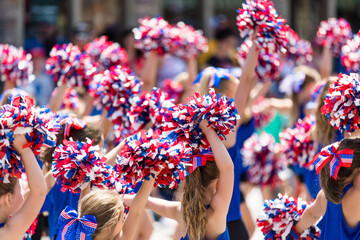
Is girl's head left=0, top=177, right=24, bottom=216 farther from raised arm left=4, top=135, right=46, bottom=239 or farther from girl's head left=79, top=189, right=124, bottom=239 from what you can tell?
girl's head left=79, top=189, right=124, bottom=239

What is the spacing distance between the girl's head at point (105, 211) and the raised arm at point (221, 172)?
1.52ft

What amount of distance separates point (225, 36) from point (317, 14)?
18.0ft

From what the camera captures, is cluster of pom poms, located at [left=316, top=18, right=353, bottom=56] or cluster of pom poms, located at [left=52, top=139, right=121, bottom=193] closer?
cluster of pom poms, located at [left=52, top=139, right=121, bottom=193]

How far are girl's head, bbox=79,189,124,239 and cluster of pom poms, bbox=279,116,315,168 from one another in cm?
204

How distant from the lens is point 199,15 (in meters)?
12.2

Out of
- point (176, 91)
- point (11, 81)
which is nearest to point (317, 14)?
point (176, 91)

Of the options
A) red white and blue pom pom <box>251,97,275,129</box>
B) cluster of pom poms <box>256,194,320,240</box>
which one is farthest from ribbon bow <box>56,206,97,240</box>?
red white and blue pom pom <box>251,97,275,129</box>

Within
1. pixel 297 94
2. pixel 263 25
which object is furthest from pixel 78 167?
pixel 297 94

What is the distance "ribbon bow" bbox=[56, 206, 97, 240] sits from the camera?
2.96 metres

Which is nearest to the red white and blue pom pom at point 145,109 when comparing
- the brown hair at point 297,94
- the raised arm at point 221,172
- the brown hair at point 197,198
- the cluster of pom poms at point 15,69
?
the brown hair at point 197,198

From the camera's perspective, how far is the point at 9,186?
3186 millimetres

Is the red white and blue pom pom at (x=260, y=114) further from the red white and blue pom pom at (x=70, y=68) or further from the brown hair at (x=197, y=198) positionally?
the brown hair at (x=197, y=198)

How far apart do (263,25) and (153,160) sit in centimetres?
157

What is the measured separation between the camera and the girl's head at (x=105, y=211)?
301cm
